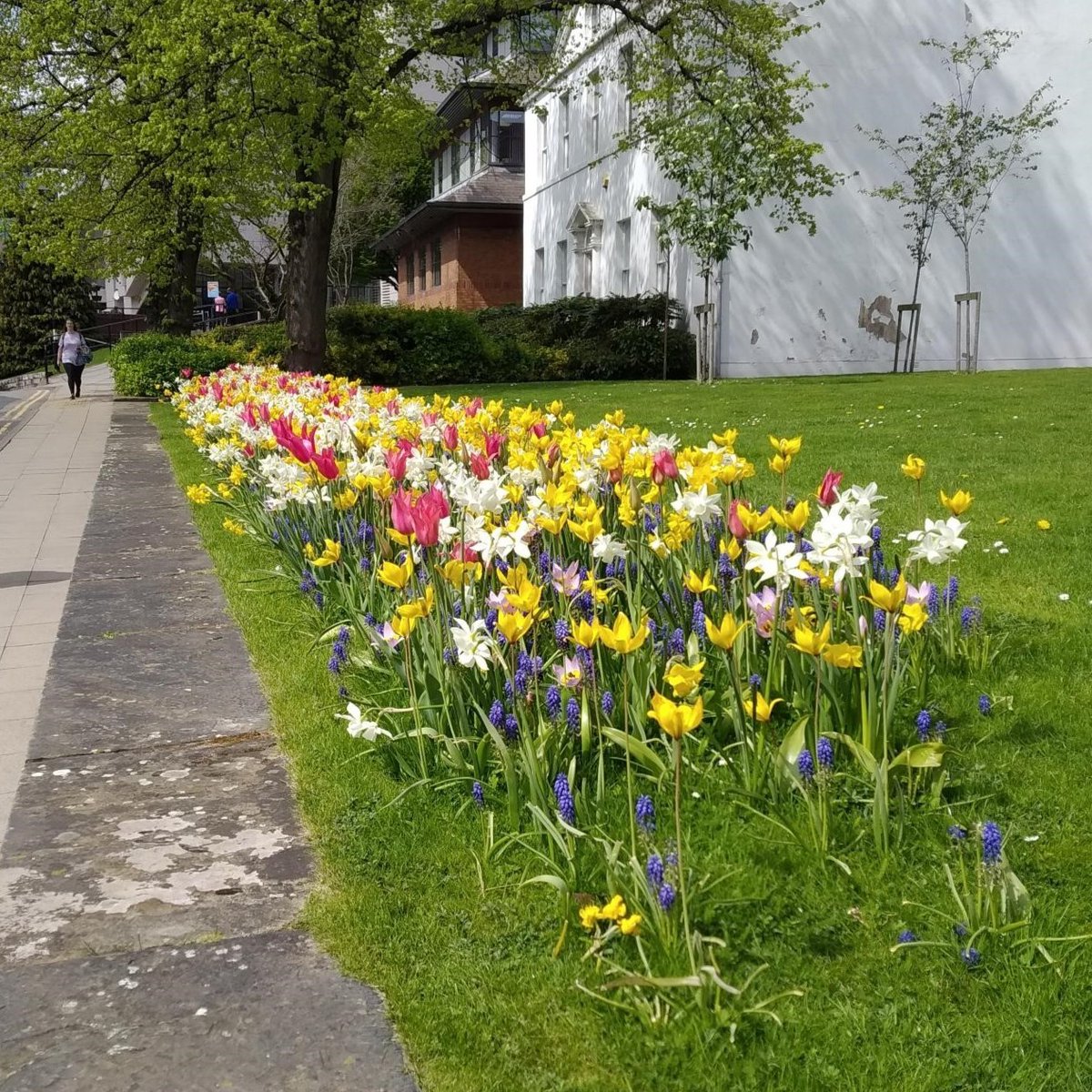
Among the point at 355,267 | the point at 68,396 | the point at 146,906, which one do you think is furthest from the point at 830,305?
the point at 355,267

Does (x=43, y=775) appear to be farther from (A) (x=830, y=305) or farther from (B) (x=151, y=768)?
(A) (x=830, y=305)

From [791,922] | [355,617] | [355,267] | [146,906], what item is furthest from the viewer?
[355,267]

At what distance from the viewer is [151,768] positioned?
3783mm

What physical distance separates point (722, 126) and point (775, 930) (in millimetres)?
20167

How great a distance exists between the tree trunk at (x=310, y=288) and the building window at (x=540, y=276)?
13.1m

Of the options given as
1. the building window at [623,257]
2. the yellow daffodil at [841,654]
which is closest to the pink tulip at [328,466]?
the yellow daffodil at [841,654]

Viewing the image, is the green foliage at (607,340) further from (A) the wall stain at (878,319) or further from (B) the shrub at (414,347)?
(A) the wall stain at (878,319)

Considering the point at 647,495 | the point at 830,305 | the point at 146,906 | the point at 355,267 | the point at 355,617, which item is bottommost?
the point at 146,906

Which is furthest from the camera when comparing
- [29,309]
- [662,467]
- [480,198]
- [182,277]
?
[29,309]

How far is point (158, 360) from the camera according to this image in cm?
2436

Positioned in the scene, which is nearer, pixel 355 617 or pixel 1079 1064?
pixel 1079 1064

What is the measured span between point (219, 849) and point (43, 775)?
34.3 inches

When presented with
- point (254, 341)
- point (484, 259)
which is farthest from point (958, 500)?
point (484, 259)

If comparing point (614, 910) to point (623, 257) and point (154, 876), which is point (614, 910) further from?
point (623, 257)
